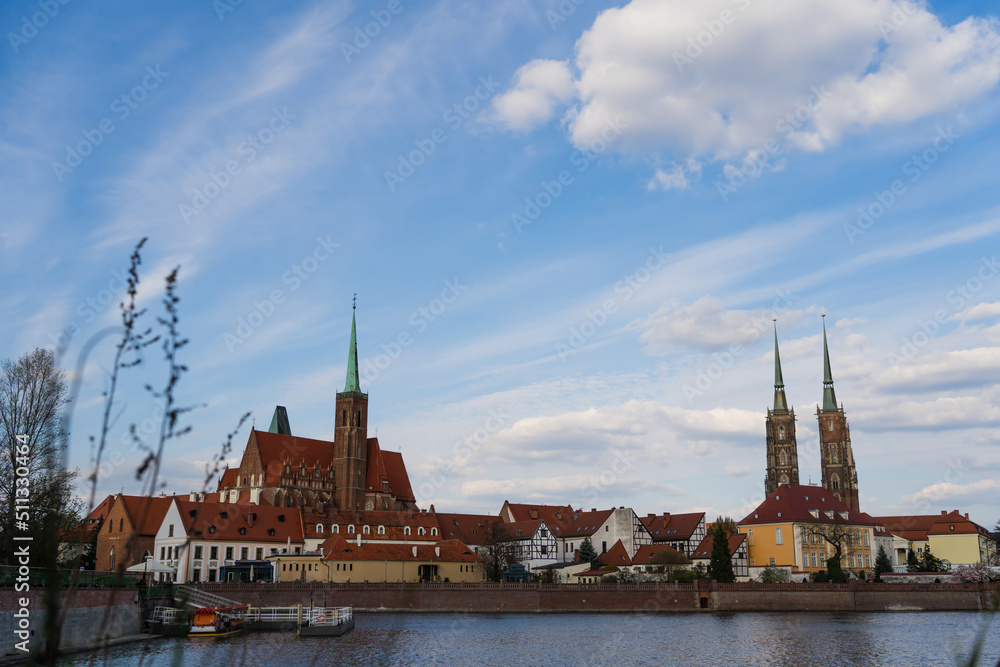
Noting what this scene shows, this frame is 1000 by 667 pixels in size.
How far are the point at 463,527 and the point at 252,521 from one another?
2959cm

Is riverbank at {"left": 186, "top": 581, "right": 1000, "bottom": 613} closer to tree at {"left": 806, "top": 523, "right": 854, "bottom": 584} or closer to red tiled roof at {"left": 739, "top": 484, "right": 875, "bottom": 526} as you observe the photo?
tree at {"left": 806, "top": 523, "right": 854, "bottom": 584}

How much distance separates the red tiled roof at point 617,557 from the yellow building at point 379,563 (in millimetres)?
16494

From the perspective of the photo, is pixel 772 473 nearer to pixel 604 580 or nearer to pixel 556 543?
pixel 556 543

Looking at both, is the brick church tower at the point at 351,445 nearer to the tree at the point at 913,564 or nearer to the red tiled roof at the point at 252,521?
the red tiled roof at the point at 252,521

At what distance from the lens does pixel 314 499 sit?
338 ft

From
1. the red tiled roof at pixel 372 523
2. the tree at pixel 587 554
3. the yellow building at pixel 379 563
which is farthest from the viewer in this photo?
the tree at pixel 587 554

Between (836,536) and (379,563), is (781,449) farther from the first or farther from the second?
(379,563)

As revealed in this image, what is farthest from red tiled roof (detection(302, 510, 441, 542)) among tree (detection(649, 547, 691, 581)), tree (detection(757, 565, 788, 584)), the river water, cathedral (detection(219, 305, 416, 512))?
tree (detection(757, 565, 788, 584))

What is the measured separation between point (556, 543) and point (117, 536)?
49709 mm

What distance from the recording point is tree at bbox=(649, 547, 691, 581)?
274 ft

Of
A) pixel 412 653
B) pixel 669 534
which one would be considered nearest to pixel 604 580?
pixel 669 534

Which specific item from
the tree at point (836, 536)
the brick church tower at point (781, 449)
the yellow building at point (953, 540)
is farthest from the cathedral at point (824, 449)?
the tree at point (836, 536)

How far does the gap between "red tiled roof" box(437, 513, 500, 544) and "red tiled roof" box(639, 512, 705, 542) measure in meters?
20.0

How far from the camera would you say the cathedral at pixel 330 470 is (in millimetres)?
103438
